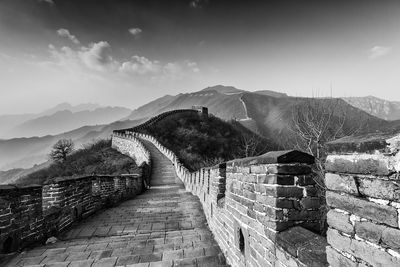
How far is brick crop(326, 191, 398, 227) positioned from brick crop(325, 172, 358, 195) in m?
0.03

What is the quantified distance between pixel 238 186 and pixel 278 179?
3.57ft

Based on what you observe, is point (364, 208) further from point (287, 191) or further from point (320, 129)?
point (320, 129)

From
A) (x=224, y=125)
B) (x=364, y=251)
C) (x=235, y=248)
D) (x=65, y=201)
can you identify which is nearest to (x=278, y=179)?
(x=364, y=251)

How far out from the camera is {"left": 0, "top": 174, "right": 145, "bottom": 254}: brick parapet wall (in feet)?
13.9

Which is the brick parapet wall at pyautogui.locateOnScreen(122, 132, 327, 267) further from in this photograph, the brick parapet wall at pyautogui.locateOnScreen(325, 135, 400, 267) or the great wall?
the brick parapet wall at pyautogui.locateOnScreen(325, 135, 400, 267)

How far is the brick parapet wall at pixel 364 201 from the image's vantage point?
1032 millimetres

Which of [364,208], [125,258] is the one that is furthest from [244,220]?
[125,258]

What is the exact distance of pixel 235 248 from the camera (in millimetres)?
3186

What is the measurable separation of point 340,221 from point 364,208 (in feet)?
0.60

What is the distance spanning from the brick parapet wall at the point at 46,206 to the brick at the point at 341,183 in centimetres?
486

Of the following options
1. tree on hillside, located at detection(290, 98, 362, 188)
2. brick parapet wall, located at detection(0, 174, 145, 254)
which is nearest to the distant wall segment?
tree on hillside, located at detection(290, 98, 362, 188)

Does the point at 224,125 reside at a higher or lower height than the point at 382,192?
higher

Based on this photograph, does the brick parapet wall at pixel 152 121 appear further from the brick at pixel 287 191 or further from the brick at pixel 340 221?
the brick at pixel 340 221

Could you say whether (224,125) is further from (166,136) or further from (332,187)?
(332,187)
